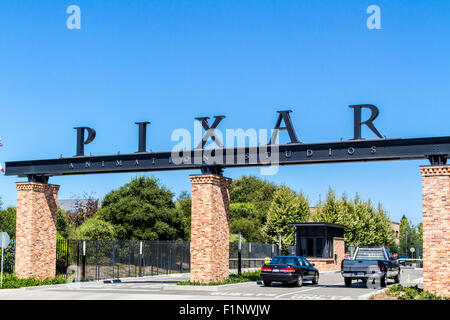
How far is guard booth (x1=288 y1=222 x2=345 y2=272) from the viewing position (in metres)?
45.4

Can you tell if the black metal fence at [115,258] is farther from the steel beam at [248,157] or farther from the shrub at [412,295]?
the shrub at [412,295]

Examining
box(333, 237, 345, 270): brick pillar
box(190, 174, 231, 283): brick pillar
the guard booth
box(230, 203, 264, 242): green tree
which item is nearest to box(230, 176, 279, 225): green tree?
box(230, 203, 264, 242): green tree

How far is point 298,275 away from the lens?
26.6m

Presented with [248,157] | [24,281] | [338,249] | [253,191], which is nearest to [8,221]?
[24,281]

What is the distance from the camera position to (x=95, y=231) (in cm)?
4297

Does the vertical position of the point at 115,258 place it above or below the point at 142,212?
below

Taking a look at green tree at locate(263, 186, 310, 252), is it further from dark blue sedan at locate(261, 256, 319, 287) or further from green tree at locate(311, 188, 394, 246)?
dark blue sedan at locate(261, 256, 319, 287)

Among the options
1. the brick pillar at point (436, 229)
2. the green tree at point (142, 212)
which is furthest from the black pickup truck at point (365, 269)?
the green tree at point (142, 212)

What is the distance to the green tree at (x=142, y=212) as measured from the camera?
4781cm

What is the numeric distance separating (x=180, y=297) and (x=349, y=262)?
9.50m

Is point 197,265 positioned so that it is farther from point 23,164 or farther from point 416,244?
point 416,244

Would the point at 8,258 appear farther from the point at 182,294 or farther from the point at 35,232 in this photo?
the point at 182,294

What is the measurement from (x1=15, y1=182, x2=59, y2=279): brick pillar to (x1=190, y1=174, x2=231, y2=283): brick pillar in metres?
8.61

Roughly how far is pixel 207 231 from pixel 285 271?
462 centimetres
